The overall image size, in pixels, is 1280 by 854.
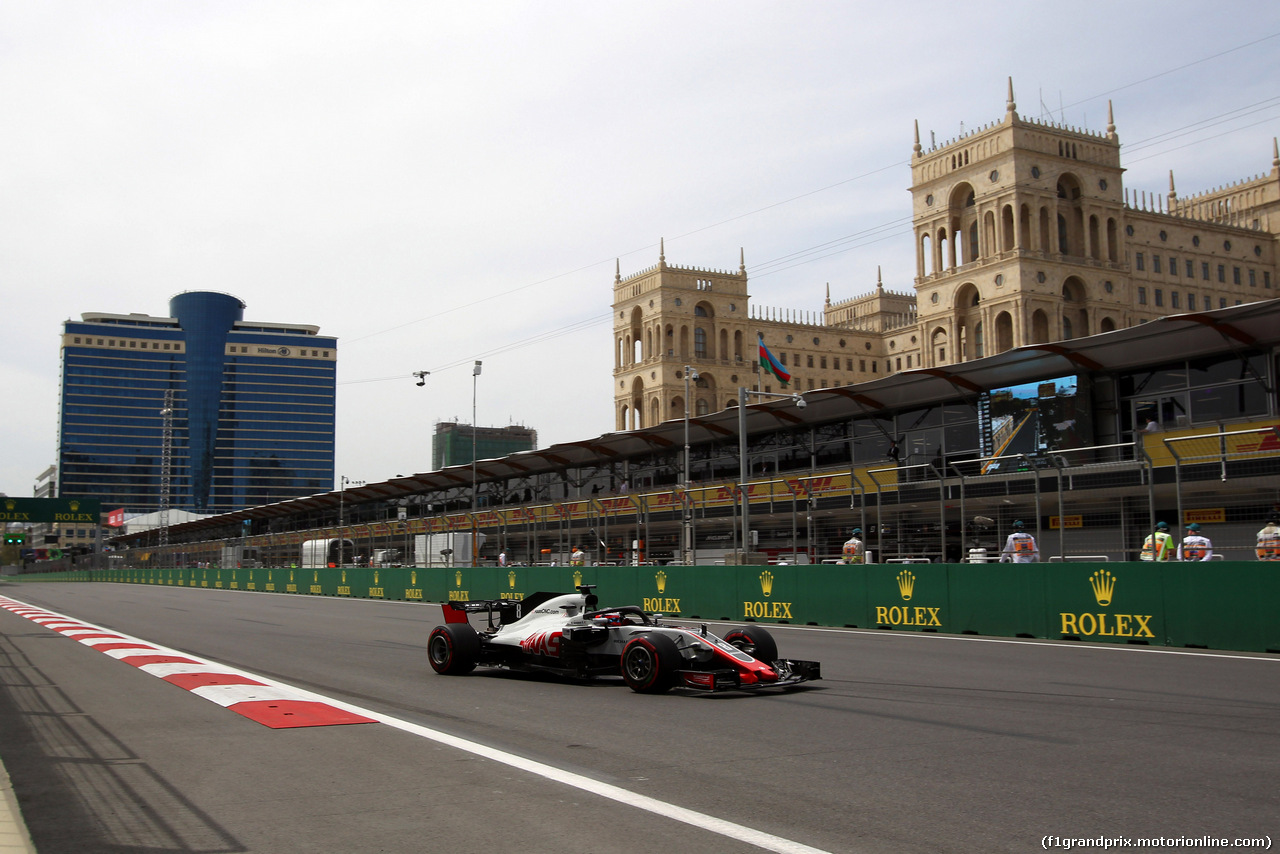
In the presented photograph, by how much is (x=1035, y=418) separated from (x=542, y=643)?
87.0ft

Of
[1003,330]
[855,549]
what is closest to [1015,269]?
[1003,330]

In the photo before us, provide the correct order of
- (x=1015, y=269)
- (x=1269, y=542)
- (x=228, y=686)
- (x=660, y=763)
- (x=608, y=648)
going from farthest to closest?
(x=1015, y=269)
(x=1269, y=542)
(x=608, y=648)
(x=228, y=686)
(x=660, y=763)

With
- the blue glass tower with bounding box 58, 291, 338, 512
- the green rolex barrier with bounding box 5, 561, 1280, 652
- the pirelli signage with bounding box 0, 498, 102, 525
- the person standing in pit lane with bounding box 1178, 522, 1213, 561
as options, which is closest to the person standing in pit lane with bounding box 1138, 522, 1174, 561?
the person standing in pit lane with bounding box 1178, 522, 1213, 561

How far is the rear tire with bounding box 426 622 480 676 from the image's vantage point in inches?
467

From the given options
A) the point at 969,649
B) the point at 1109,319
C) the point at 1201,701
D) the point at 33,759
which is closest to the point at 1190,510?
the point at 969,649

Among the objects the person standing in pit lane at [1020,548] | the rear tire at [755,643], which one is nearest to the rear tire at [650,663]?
the rear tire at [755,643]

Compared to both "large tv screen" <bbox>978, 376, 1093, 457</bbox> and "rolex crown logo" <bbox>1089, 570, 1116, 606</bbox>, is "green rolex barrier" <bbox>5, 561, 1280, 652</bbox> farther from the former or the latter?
"large tv screen" <bbox>978, 376, 1093, 457</bbox>

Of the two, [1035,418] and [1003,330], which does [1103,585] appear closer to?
[1035,418]

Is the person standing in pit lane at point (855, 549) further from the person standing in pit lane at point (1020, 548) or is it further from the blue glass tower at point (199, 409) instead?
the blue glass tower at point (199, 409)

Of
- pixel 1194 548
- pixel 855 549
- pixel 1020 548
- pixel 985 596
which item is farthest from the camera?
pixel 855 549

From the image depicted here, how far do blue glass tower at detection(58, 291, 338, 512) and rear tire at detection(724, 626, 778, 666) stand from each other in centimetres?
18370

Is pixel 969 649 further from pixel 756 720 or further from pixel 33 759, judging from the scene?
pixel 33 759

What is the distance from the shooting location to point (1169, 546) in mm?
16734

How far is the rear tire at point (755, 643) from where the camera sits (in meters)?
10.9
